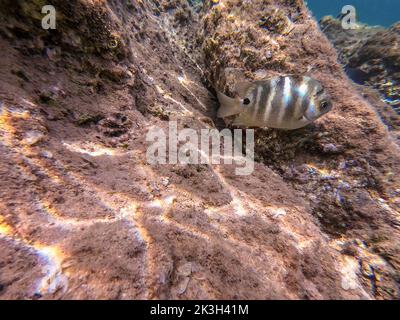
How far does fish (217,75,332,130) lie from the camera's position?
223 centimetres

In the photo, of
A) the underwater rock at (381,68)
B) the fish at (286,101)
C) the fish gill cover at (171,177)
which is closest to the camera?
the fish gill cover at (171,177)

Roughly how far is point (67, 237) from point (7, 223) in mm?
295

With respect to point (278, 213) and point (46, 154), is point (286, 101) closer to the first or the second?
point (278, 213)

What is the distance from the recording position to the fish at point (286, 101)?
223cm

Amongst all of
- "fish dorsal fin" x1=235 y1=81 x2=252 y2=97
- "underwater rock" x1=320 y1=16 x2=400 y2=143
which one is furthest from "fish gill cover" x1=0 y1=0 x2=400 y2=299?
"underwater rock" x1=320 y1=16 x2=400 y2=143

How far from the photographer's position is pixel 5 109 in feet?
5.12

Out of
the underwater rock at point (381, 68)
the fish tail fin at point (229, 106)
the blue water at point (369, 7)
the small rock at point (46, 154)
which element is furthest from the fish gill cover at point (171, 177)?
the blue water at point (369, 7)

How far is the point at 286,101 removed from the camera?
2.24 metres

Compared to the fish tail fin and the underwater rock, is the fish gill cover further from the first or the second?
the underwater rock

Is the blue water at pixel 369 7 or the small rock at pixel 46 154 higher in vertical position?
the blue water at pixel 369 7

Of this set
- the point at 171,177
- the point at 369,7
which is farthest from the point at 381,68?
the point at 369,7

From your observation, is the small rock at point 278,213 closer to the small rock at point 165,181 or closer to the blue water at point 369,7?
the small rock at point 165,181

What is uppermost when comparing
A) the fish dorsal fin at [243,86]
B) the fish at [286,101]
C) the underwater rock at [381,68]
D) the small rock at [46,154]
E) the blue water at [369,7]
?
the blue water at [369,7]
